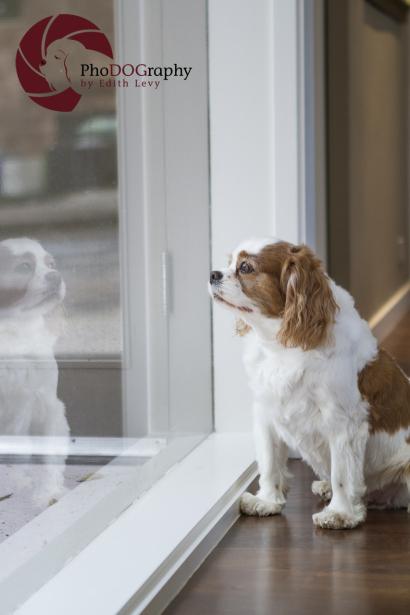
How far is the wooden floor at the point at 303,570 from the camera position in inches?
72.9

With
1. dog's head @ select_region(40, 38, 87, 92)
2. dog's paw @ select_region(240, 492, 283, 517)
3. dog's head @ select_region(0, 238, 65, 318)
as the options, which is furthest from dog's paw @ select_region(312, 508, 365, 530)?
dog's head @ select_region(40, 38, 87, 92)

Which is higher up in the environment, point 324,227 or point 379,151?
point 379,151

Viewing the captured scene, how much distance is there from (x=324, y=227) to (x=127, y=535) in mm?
1552

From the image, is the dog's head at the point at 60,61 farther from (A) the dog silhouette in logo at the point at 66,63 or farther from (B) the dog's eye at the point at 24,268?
(B) the dog's eye at the point at 24,268

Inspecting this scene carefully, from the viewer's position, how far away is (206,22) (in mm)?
3029

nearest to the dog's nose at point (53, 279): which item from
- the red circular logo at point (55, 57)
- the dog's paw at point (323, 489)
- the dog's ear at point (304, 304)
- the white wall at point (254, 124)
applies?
the red circular logo at point (55, 57)

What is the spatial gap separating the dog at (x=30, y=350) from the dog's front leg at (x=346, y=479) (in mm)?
698

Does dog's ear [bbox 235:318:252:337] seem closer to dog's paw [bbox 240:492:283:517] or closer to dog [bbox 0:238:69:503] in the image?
dog's paw [bbox 240:492:283:517]

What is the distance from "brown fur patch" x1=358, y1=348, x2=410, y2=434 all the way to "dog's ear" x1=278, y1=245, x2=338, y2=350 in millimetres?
173

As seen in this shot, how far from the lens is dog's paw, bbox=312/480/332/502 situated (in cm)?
255

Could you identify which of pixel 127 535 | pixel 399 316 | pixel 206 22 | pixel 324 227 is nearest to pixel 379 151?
pixel 399 316

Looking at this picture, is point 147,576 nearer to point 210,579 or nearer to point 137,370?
point 210,579

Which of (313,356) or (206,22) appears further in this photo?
(206,22)

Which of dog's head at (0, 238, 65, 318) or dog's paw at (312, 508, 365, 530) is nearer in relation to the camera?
dog's head at (0, 238, 65, 318)
